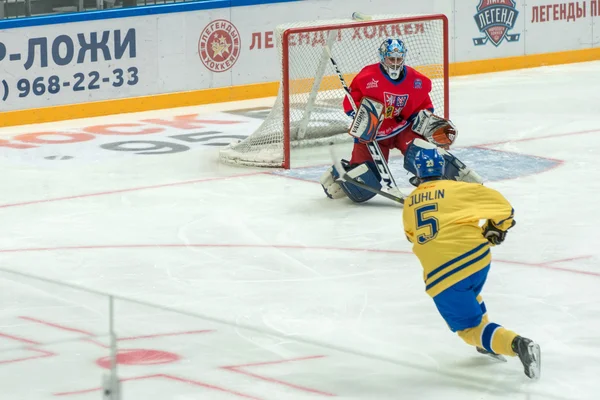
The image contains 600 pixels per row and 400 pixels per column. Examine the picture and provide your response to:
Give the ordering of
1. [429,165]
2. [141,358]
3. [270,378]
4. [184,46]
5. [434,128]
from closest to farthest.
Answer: [141,358] → [270,378] → [429,165] → [434,128] → [184,46]

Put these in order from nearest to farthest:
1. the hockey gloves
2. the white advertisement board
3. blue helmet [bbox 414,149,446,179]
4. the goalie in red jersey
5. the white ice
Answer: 1. the white ice
2. the hockey gloves
3. blue helmet [bbox 414,149,446,179]
4. the goalie in red jersey
5. the white advertisement board

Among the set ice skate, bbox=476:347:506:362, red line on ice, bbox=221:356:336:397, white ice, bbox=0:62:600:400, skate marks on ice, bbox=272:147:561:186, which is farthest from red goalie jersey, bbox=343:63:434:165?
red line on ice, bbox=221:356:336:397

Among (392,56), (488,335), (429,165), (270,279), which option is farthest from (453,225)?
(392,56)

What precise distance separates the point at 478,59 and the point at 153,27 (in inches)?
159

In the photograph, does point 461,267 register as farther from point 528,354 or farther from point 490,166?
point 490,166

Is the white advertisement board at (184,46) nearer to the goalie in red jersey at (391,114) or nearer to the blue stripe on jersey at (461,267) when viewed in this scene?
the goalie in red jersey at (391,114)

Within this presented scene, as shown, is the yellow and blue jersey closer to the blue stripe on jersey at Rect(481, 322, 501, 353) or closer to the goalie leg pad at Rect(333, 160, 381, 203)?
the blue stripe on jersey at Rect(481, 322, 501, 353)

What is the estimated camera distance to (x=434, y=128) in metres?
8.49

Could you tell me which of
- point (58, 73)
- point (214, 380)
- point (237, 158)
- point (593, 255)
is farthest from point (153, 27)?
point (214, 380)

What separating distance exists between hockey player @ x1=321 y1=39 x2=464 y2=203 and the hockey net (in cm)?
131

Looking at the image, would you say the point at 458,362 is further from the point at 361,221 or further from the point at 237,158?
the point at 237,158

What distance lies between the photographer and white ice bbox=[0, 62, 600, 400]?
3959 mm

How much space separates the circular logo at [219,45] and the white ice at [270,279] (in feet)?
2.12

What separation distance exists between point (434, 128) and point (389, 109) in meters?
0.35
